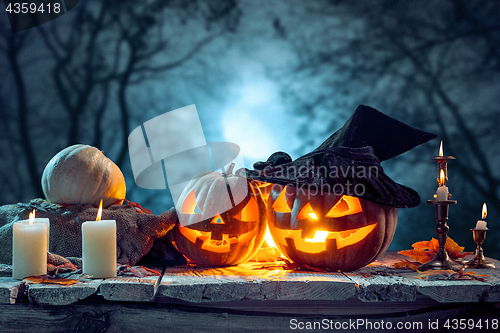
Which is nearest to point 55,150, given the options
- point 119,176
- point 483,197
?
point 119,176

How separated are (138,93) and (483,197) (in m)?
2.44

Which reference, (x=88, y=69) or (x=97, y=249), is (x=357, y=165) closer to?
(x=97, y=249)

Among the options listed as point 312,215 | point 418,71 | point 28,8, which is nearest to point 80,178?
point 312,215

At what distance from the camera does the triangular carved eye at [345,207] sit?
1.27 metres

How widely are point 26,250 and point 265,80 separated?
5.88ft

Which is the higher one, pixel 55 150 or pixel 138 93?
pixel 138 93

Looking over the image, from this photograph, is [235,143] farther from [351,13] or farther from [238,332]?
[238,332]

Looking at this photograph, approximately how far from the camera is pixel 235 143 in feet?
7.88

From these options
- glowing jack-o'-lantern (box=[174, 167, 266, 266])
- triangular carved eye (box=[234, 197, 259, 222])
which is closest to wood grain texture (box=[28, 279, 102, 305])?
glowing jack-o'-lantern (box=[174, 167, 266, 266])

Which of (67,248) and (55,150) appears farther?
(55,150)

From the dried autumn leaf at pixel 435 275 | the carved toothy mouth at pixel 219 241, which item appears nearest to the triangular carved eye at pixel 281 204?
the carved toothy mouth at pixel 219 241

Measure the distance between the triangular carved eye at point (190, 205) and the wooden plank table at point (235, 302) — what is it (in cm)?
29

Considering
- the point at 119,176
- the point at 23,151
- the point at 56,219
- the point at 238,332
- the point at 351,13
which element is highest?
the point at 351,13

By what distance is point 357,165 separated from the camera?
1323 millimetres
